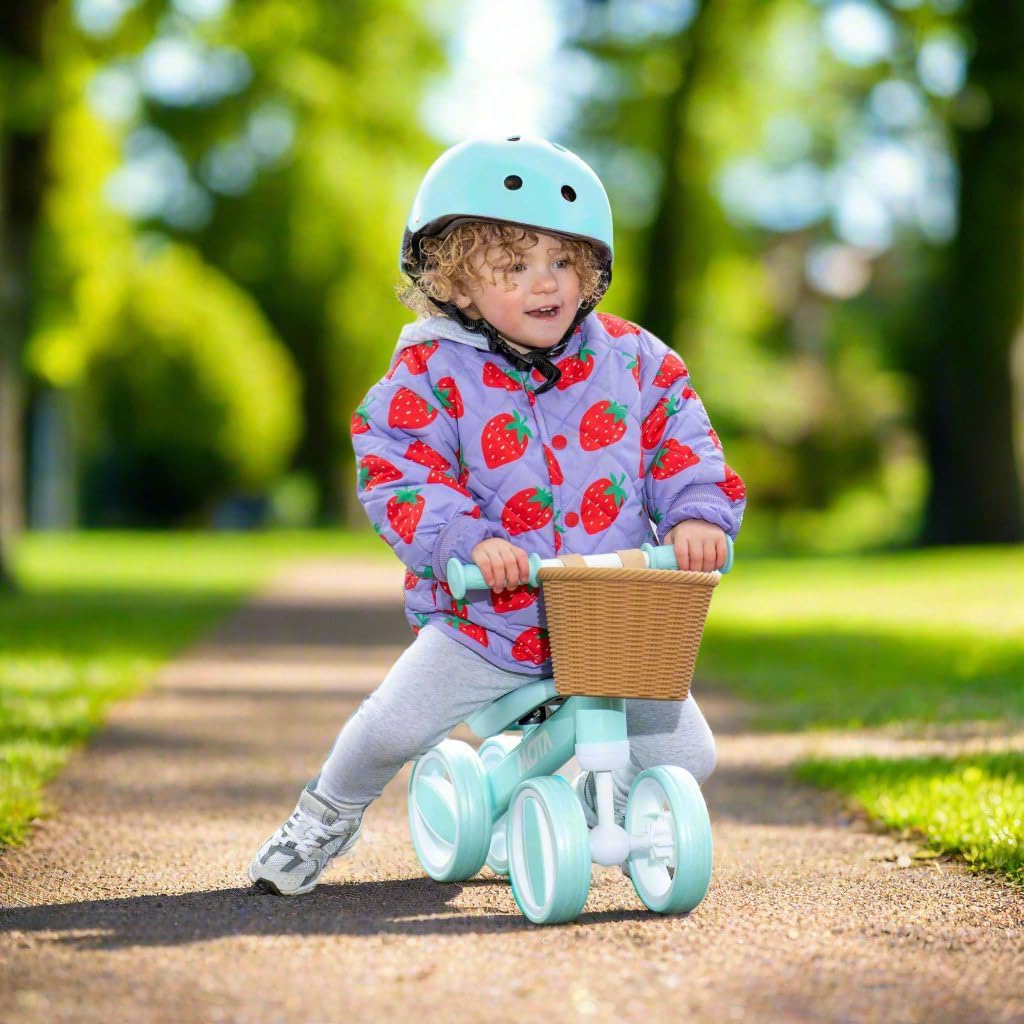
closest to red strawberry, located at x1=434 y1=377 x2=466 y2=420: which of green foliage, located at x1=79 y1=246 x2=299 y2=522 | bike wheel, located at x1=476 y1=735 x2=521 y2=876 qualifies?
bike wheel, located at x1=476 y1=735 x2=521 y2=876

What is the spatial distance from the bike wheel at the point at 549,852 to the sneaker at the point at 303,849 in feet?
1.68

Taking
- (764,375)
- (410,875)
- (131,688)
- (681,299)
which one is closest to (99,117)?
(681,299)

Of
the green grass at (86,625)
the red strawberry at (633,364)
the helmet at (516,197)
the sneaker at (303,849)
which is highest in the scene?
the helmet at (516,197)

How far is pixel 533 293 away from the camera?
165 inches

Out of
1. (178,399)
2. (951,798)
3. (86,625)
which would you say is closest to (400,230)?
(178,399)

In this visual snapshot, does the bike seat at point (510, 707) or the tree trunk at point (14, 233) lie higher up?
the tree trunk at point (14, 233)

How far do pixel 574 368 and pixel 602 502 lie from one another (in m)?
0.36

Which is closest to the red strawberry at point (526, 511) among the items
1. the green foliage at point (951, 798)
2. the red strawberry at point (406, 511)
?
the red strawberry at point (406, 511)

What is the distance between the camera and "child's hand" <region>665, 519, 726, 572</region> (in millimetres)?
4043

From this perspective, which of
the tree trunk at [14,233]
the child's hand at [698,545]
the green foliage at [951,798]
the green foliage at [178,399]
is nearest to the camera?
the child's hand at [698,545]

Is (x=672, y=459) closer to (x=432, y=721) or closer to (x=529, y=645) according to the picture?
(x=529, y=645)

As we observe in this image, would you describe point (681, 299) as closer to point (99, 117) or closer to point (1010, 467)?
point (1010, 467)

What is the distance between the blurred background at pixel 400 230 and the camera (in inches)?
689

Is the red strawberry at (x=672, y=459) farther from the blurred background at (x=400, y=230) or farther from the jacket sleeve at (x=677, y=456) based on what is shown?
the blurred background at (x=400, y=230)
